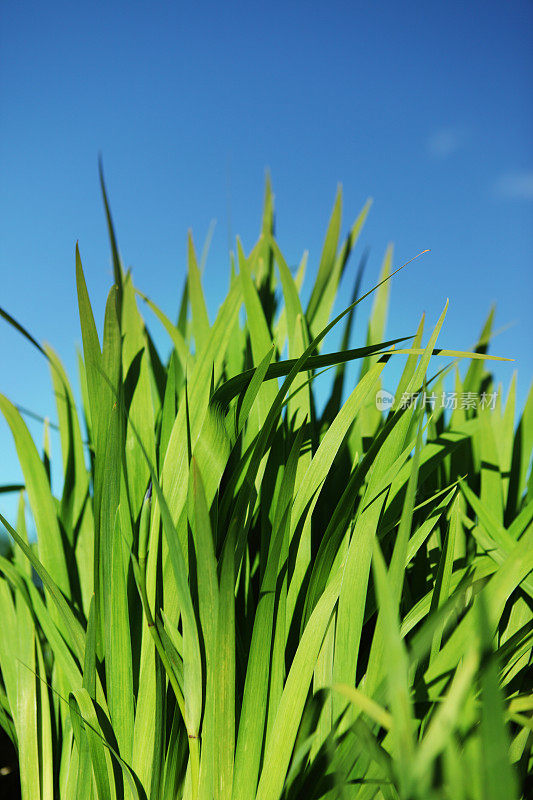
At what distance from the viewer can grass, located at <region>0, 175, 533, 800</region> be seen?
325mm

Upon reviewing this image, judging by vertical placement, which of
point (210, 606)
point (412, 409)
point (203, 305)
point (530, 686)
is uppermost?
point (203, 305)

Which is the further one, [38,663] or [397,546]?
[38,663]

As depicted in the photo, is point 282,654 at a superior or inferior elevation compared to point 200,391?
inferior

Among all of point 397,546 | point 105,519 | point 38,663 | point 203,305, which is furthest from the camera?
point 203,305

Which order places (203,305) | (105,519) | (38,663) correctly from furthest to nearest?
(203,305)
(38,663)
(105,519)

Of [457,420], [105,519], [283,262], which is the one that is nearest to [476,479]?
[457,420]

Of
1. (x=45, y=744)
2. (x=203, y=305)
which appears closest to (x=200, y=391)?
(x=203, y=305)

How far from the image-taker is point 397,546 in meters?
0.30

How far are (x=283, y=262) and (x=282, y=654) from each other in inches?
15.2

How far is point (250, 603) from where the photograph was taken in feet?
1.47

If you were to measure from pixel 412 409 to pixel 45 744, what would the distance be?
1.44ft

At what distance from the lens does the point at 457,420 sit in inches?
29.9

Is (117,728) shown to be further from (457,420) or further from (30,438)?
(457,420)

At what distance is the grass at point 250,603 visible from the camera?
33 centimetres
